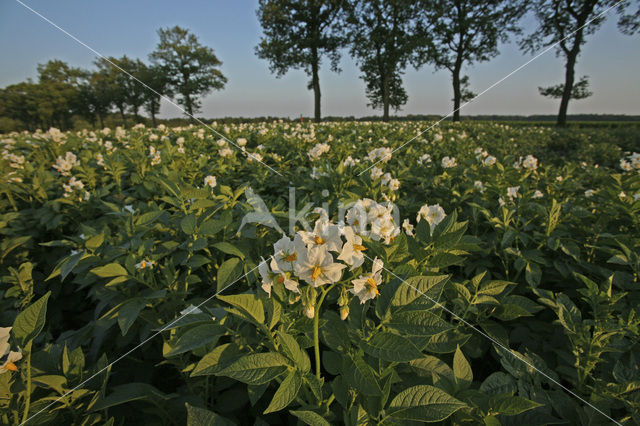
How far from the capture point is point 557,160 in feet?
30.1

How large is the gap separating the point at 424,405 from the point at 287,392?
1.25 ft

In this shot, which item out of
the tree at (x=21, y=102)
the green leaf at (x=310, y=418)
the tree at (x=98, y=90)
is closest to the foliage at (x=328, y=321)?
the green leaf at (x=310, y=418)

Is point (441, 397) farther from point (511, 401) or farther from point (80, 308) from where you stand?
point (80, 308)

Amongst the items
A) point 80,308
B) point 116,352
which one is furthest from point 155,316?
point 80,308

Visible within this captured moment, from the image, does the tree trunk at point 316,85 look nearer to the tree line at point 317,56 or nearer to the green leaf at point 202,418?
the tree line at point 317,56

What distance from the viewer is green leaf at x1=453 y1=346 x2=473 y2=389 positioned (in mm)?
982

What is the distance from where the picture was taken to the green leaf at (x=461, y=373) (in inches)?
→ 38.7

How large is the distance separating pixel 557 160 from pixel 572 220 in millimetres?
8971

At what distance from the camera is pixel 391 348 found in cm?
83

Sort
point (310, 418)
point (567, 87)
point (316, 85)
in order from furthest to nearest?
1. point (316, 85)
2. point (567, 87)
3. point (310, 418)

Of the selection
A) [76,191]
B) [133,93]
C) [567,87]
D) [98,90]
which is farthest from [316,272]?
[133,93]

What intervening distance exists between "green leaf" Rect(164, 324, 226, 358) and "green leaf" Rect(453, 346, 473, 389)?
800 mm

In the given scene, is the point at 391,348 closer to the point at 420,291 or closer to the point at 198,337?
the point at 420,291

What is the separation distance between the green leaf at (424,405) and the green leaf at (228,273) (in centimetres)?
78
